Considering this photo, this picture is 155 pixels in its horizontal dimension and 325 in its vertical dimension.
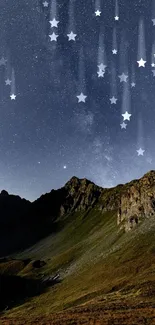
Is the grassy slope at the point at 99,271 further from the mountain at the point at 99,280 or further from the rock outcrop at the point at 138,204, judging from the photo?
the rock outcrop at the point at 138,204

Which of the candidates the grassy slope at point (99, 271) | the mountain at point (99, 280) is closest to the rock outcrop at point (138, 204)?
the mountain at point (99, 280)

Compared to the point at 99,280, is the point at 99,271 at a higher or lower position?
higher

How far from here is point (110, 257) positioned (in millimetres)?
119938

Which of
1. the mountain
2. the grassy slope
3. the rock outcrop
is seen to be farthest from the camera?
the rock outcrop

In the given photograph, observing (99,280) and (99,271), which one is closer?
(99,280)

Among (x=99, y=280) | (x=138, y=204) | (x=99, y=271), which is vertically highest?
(x=138, y=204)

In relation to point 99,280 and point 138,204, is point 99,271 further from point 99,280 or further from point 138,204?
point 138,204

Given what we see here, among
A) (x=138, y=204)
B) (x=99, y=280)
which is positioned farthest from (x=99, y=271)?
(x=138, y=204)

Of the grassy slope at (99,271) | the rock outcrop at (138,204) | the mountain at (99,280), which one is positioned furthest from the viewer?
the rock outcrop at (138,204)

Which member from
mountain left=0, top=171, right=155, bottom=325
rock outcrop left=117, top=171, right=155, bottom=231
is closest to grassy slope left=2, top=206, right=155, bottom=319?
mountain left=0, top=171, right=155, bottom=325

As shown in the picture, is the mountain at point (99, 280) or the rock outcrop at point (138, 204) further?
the rock outcrop at point (138, 204)

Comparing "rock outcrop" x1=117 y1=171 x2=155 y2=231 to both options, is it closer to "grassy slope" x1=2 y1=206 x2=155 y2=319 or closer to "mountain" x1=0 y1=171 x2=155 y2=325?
"mountain" x1=0 y1=171 x2=155 y2=325

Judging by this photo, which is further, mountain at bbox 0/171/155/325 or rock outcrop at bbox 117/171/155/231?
rock outcrop at bbox 117/171/155/231

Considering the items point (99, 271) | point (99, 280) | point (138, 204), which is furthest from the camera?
point (138, 204)
